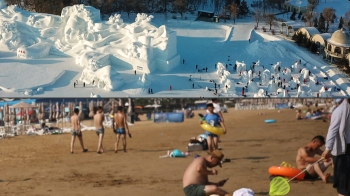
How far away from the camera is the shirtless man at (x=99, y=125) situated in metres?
3.60

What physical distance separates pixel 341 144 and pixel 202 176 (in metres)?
0.70

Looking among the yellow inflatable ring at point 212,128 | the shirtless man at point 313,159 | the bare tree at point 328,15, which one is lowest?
Result: the bare tree at point 328,15

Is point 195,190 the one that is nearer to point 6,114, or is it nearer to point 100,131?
point 100,131

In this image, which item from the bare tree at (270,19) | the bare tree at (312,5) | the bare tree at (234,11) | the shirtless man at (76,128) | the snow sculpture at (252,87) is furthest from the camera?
the bare tree at (312,5)

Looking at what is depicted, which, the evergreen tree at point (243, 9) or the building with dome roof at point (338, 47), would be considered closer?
the building with dome roof at point (338, 47)

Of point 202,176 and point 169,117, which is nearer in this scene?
point 202,176

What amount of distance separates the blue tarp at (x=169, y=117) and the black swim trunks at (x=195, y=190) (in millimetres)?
397

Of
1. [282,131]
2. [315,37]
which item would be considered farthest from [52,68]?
[282,131]

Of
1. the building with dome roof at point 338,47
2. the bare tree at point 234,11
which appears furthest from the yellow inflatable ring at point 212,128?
the bare tree at point 234,11

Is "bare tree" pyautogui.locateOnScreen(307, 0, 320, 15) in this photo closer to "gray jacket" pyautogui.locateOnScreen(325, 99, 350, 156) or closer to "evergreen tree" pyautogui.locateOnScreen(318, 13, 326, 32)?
"evergreen tree" pyautogui.locateOnScreen(318, 13, 326, 32)

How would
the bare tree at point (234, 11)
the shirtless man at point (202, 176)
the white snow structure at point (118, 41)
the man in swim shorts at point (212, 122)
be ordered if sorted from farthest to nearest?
the bare tree at point (234, 11) < the white snow structure at point (118, 41) < the man in swim shorts at point (212, 122) < the shirtless man at point (202, 176)

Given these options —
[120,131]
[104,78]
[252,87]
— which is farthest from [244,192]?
[252,87]

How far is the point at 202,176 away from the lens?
348 centimetres

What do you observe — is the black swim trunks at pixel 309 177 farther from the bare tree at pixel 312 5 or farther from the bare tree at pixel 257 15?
the bare tree at pixel 312 5
